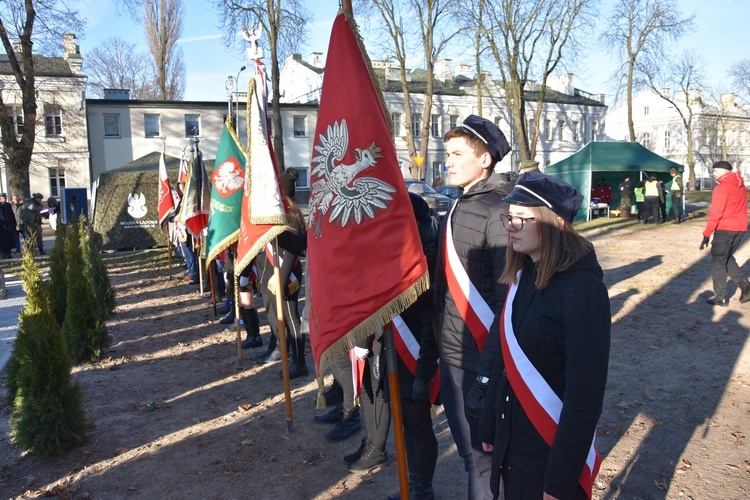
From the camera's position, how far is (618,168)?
2222 cm

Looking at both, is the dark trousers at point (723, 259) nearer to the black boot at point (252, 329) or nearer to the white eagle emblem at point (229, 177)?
the black boot at point (252, 329)

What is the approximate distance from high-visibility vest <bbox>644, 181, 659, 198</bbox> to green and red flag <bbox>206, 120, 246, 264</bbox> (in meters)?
17.3

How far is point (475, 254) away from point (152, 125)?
4327 centimetres

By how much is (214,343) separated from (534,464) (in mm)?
6338

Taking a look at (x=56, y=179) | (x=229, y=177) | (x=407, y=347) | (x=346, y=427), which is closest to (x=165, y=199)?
(x=229, y=177)

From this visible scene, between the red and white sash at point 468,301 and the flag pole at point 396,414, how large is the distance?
43 centimetres

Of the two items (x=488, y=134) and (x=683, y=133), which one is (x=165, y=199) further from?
(x=683, y=133)

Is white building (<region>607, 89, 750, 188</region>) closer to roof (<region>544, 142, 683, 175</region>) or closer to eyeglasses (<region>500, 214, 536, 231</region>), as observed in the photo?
roof (<region>544, 142, 683, 175</region>)

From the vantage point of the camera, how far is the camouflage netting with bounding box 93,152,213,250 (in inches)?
751

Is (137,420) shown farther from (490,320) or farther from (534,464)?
(534,464)

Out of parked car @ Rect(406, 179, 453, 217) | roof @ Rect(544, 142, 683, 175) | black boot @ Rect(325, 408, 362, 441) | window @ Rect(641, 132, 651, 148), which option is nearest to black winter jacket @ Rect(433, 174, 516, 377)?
black boot @ Rect(325, 408, 362, 441)

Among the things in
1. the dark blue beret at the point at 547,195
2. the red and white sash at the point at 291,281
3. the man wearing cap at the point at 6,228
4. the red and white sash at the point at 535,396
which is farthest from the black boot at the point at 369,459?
the man wearing cap at the point at 6,228

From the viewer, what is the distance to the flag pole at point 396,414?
304 centimetres

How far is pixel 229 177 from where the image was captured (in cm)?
662
